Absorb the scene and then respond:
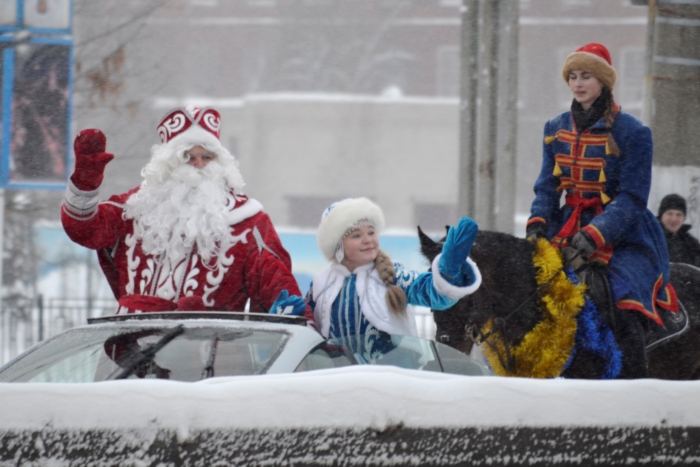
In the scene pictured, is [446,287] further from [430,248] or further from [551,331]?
[551,331]

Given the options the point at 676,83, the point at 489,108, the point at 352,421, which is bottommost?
the point at 352,421

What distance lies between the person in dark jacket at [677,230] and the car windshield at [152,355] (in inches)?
182

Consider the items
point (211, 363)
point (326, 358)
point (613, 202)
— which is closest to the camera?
point (211, 363)

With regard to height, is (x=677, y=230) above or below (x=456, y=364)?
above

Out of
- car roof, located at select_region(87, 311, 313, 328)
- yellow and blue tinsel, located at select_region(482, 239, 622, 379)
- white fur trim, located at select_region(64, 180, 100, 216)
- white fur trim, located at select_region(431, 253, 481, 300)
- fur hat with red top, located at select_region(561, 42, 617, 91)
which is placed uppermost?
fur hat with red top, located at select_region(561, 42, 617, 91)

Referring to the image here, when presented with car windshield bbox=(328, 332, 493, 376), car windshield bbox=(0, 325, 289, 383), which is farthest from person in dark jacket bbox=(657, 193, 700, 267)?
car windshield bbox=(0, 325, 289, 383)

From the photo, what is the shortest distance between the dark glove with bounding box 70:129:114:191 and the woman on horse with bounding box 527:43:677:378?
205 cm

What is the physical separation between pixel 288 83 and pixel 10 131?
75.7ft

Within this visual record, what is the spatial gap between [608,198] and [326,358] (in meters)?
2.20

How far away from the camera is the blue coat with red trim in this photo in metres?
4.89

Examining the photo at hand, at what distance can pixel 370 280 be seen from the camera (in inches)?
175

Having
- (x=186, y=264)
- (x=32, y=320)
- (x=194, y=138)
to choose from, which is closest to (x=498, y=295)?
(x=186, y=264)

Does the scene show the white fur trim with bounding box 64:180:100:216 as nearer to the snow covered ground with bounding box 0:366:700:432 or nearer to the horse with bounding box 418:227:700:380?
the horse with bounding box 418:227:700:380

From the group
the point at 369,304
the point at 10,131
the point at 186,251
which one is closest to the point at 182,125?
the point at 186,251
